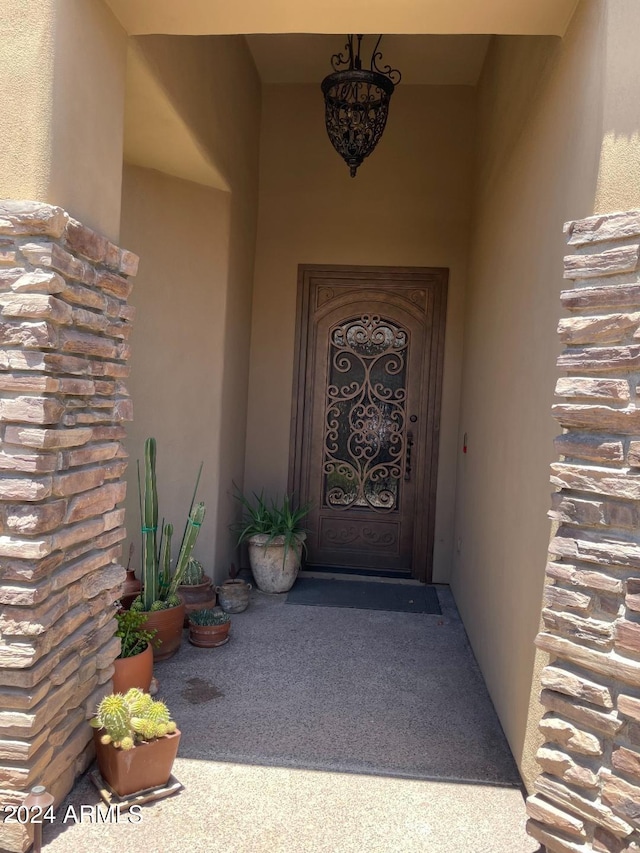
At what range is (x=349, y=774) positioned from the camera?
238 centimetres

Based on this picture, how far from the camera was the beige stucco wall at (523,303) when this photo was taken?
194 cm

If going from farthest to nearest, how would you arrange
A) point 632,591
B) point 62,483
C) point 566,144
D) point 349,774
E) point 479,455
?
1. point 479,455
2. point 349,774
3. point 566,144
4. point 62,483
5. point 632,591

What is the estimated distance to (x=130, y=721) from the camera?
2.13 m

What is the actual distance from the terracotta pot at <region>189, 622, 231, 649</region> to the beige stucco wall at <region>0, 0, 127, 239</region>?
2125 mm

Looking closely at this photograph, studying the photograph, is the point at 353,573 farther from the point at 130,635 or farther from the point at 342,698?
the point at 130,635

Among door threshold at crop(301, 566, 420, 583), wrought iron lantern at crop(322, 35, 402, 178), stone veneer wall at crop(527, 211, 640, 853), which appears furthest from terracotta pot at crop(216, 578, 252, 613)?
wrought iron lantern at crop(322, 35, 402, 178)

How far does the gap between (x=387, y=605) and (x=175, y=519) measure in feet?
4.83

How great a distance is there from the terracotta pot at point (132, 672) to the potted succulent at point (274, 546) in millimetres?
1644

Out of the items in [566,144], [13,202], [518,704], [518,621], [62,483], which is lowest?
[518,704]

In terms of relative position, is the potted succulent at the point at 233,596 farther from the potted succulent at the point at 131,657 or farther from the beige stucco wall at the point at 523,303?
the beige stucco wall at the point at 523,303

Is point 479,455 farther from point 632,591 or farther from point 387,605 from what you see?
point 632,591

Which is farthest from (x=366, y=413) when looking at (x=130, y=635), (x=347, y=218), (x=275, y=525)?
(x=130, y=635)

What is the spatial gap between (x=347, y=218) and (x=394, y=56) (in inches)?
43.0

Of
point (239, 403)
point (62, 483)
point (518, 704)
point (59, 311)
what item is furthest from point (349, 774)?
point (239, 403)
